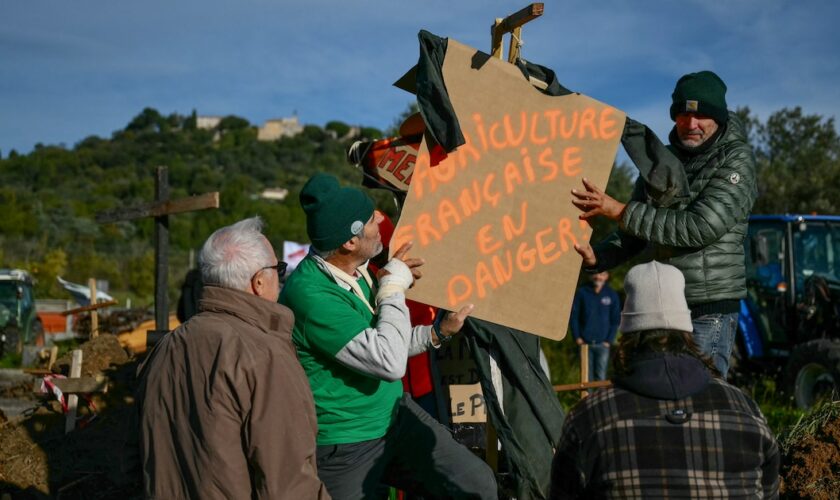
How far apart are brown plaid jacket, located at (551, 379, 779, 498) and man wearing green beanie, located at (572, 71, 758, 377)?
109 centimetres

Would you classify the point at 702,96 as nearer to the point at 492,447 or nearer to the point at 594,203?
the point at 594,203

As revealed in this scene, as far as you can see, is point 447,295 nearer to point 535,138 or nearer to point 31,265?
point 535,138

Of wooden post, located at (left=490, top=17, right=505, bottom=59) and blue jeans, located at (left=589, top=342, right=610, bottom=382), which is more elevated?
wooden post, located at (left=490, top=17, right=505, bottom=59)

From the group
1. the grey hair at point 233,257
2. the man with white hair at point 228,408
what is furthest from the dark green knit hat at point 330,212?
the man with white hair at point 228,408

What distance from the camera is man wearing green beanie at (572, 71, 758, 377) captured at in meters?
3.29

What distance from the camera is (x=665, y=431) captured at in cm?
224

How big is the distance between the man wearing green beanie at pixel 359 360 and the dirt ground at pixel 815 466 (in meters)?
1.53

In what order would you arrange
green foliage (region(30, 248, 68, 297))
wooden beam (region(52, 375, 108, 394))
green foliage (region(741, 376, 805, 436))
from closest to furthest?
wooden beam (region(52, 375, 108, 394)) < green foliage (region(741, 376, 805, 436)) < green foliage (region(30, 248, 68, 297))

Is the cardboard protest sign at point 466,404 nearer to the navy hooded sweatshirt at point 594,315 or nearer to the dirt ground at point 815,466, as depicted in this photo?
the dirt ground at point 815,466

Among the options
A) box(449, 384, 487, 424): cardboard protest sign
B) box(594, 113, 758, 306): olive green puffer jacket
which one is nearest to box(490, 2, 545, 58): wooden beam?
box(594, 113, 758, 306): olive green puffer jacket

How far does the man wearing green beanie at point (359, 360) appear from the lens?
11.0 ft

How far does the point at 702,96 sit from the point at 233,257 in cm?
183

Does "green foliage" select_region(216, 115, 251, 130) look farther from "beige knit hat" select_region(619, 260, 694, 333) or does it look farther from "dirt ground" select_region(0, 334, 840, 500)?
"beige knit hat" select_region(619, 260, 694, 333)

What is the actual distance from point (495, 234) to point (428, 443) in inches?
36.9
